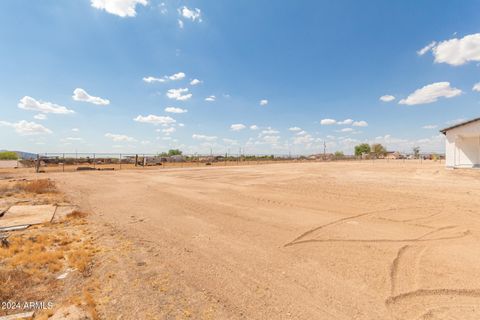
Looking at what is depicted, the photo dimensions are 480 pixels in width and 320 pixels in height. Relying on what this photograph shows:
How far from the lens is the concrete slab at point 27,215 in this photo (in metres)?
6.25

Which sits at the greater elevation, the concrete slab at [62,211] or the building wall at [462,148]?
the building wall at [462,148]

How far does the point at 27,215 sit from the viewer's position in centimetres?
699

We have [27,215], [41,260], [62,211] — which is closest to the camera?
[41,260]

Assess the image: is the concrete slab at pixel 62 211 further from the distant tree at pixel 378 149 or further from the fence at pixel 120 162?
the distant tree at pixel 378 149

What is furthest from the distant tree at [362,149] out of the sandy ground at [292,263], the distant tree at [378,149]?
the sandy ground at [292,263]

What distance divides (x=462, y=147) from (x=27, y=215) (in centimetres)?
2967

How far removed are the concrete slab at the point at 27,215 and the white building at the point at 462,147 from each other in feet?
91.6

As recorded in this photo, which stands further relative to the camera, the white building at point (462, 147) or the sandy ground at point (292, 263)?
the white building at point (462, 147)

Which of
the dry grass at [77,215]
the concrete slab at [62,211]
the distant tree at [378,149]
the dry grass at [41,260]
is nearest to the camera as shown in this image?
the dry grass at [41,260]

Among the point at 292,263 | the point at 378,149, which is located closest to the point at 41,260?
the point at 292,263

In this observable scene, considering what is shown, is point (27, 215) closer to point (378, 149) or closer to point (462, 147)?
point (462, 147)

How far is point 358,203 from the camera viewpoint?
8664 millimetres

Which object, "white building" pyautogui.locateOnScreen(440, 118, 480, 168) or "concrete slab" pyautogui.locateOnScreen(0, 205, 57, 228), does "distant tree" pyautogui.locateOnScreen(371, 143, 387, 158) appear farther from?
"concrete slab" pyautogui.locateOnScreen(0, 205, 57, 228)

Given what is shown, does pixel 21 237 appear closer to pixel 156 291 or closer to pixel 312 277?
pixel 156 291
